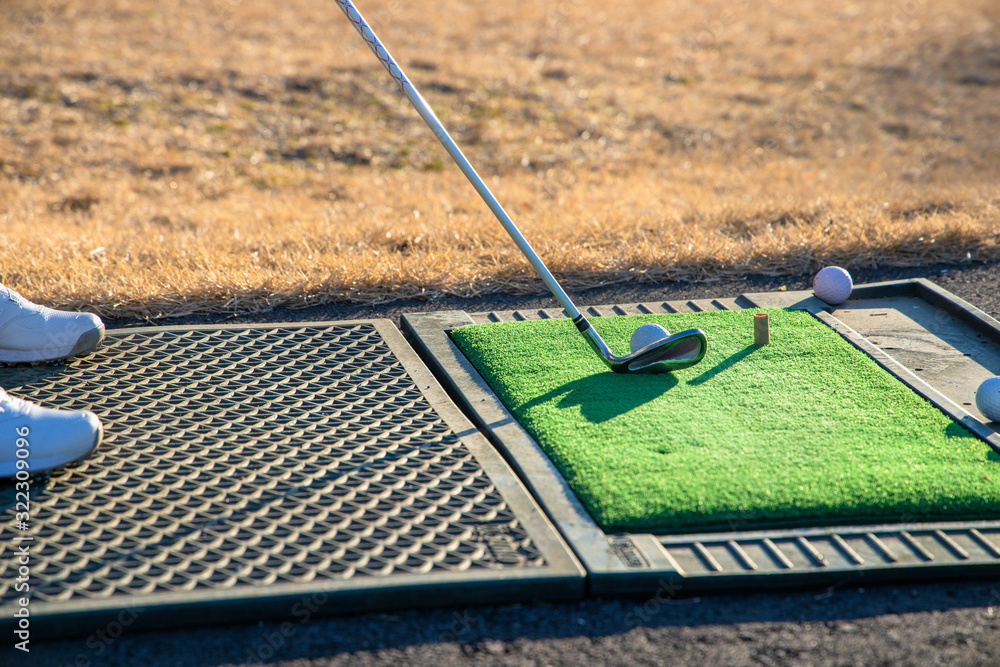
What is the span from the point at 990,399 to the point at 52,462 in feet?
9.48

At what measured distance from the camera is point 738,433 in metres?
2.84

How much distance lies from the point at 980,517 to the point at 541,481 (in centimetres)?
121

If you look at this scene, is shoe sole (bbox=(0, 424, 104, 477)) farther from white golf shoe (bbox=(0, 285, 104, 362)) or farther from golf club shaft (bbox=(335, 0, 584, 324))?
golf club shaft (bbox=(335, 0, 584, 324))

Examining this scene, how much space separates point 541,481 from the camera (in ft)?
8.46

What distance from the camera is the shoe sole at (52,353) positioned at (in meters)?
3.25

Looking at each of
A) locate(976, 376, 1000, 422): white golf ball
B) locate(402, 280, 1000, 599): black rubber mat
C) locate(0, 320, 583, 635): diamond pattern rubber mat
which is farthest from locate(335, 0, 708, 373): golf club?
locate(976, 376, 1000, 422): white golf ball

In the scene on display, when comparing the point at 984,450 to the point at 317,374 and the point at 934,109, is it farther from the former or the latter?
the point at 934,109

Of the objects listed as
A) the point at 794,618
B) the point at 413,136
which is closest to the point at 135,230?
the point at 413,136

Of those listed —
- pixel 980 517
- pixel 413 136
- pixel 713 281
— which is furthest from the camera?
pixel 413 136

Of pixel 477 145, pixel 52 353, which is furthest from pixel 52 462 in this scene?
pixel 477 145

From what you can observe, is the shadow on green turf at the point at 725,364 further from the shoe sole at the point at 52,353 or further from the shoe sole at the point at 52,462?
the shoe sole at the point at 52,353

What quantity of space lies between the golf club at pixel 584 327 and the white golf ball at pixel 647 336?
1.9 inches

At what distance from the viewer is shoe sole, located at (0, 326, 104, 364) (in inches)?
128

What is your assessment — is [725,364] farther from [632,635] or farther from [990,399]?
[632,635]
